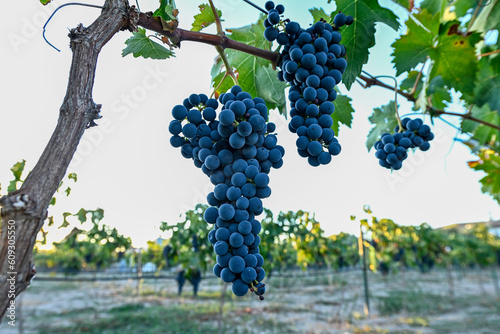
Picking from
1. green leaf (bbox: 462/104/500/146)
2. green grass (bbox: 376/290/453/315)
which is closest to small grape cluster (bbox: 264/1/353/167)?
green leaf (bbox: 462/104/500/146)

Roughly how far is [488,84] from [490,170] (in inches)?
44.8

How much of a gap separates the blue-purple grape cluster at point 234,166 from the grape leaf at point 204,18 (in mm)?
507

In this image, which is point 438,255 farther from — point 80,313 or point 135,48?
point 135,48

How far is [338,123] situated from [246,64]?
516 mm

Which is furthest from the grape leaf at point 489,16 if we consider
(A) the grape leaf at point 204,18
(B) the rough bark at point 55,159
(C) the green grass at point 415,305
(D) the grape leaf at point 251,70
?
(C) the green grass at point 415,305

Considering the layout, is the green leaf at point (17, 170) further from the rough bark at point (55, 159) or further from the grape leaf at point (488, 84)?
the grape leaf at point (488, 84)

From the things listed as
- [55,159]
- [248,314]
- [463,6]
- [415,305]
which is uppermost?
[463,6]

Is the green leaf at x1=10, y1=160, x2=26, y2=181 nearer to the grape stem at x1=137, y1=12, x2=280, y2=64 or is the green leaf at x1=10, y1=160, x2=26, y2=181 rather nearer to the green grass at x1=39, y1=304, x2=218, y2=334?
the grape stem at x1=137, y1=12, x2=280, y2=64

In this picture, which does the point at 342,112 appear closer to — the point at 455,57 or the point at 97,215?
the point at 455,57

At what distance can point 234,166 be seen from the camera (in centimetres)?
92

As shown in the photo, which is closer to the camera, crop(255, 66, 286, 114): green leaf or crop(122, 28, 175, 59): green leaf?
crop(122, 28, 175, 59): green leaf

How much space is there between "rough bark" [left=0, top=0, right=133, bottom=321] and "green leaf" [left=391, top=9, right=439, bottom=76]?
1307 mm

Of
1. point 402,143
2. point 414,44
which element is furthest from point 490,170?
point 414,44

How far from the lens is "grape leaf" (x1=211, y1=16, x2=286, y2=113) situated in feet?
4.54
